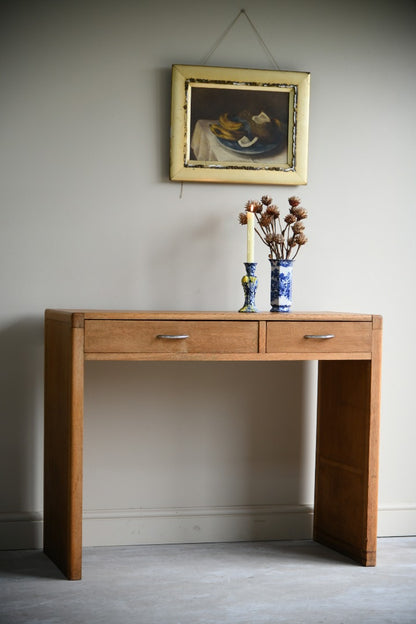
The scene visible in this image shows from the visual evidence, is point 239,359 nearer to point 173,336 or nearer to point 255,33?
point 173,336

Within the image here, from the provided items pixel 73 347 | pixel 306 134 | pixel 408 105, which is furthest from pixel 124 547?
pixel 408 105

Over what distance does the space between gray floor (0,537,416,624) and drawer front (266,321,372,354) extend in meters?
0.78

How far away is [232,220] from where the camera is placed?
10.5 ft

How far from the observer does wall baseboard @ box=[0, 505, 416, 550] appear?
3016 millimetres

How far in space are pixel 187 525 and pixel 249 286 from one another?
0.98 m

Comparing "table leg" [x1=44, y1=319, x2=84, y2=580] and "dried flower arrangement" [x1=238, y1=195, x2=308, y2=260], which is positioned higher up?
"dried flower arrangement" [x1=238, y1=195, x2=308, y2=260]

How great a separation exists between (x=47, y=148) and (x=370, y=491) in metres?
1.74

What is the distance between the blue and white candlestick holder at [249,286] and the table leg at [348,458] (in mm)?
449

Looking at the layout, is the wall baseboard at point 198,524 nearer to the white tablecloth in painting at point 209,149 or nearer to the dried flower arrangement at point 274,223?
the dried flower arrangement at point 274,223

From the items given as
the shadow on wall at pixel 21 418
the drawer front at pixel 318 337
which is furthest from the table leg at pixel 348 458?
the shadow on wall at pixel 21 418

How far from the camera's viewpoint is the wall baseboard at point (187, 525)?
302 cm

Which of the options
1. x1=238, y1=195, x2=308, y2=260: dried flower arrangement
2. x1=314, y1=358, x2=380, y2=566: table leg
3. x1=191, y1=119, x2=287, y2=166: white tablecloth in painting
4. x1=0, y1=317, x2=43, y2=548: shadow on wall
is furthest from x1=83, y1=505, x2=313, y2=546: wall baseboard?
x1=191, y1=119, x2=287, y2=166: white tablecloth in painting

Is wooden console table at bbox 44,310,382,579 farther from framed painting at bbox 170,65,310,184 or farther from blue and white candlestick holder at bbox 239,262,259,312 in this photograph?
framed painting at bbox 170,65,310,184

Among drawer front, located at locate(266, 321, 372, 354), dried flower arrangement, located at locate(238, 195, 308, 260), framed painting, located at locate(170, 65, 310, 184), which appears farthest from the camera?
framed painting, located at locate(170, 65, 310, 184)
